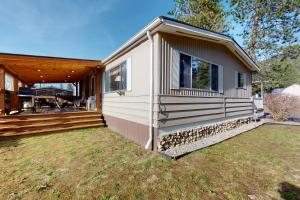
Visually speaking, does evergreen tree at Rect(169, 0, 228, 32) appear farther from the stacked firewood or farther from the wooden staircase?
the wooden staircase

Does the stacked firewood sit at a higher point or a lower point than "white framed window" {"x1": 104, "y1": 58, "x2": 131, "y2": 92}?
lower

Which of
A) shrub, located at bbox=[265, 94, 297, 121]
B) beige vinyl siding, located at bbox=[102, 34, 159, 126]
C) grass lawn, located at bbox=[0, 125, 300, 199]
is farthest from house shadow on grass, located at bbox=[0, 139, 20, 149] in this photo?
shrub, located at bbox=[265, 94, 297, 121]

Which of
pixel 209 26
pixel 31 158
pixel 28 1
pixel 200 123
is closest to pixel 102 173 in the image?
pixel 31 158

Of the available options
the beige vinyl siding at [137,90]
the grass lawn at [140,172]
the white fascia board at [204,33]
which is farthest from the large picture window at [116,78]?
the white fascia board at [204,33]

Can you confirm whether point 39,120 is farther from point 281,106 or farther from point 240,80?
point 281,106

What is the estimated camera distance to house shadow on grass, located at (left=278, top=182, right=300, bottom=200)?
2652 millimetres

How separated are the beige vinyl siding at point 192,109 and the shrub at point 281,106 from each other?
4263 millimetres

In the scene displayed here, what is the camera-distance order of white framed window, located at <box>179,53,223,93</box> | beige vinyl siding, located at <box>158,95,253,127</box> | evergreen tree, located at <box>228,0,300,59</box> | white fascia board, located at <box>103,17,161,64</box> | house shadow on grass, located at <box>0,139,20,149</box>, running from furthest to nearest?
evergreen tree, located at <box>228,0,300,59</box>
white framed window, located at <box>179,53,223,93</box>
house shadow on grass, located at <box>0,139,20,149</box>
beige vinyl siding, located at <box>158,95,253,127</box>
white fascia board, located at <box>103,17,161,64</box>

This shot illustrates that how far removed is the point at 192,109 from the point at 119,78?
313 cm

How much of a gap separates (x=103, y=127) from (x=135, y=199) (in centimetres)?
561

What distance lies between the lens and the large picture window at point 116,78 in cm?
638

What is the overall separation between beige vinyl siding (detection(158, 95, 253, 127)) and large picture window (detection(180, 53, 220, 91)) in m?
0.45

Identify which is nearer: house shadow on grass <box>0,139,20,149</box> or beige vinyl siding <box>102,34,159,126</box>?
beige vinyl siding <box>102,34,159,126</box>

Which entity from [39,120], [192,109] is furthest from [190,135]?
[39,120]
